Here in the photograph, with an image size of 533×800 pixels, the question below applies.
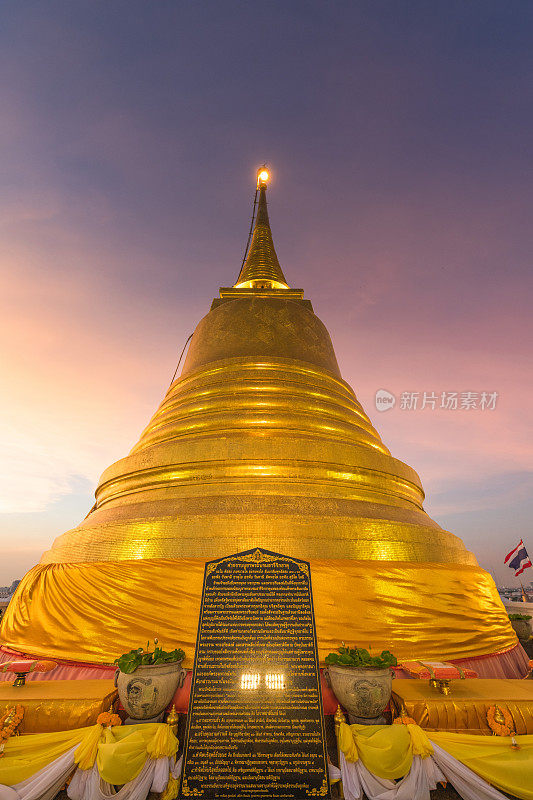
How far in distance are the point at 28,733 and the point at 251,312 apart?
8.46 m

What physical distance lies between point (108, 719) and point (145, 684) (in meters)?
0.34

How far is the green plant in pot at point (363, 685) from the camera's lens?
124 inches

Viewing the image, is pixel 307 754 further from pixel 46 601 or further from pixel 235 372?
pixel 235 372

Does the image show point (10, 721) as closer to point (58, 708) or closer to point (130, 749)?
point (58, 708)

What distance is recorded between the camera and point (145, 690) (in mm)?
3137

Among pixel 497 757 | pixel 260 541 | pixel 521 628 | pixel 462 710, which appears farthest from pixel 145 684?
pixel 521 628

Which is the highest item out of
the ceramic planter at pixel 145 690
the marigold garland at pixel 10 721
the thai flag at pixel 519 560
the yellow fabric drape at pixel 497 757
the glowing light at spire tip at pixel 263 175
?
the glowing light at spire tip at pixel 263 175

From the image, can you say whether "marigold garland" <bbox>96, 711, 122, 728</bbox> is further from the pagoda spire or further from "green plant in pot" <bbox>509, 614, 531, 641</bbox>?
the pagoda spire

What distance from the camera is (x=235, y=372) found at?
8.38 meters

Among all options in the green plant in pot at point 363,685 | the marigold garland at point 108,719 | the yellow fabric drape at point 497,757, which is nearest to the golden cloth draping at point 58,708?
the marigold garland at point 108,719

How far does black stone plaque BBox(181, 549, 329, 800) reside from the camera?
8.63 feet

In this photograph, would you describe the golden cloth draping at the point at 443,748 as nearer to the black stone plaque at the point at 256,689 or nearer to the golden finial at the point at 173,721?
the black stone plaque at the point at 256,689

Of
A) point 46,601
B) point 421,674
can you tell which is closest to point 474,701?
point 421,674

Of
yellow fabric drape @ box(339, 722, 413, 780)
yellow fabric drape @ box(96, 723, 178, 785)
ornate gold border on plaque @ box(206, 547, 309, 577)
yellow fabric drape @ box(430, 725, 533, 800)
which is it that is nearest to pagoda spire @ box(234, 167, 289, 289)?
ornate gold border on plaque @ box(206, 547, 309, 577)
